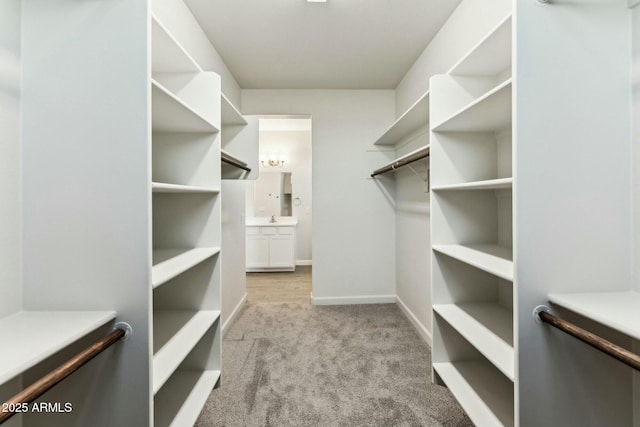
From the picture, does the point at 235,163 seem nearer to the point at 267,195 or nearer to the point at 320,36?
the point at 320,36

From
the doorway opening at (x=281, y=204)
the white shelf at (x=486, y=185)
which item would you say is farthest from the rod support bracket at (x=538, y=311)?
the doorway opening at (x=281, y=204)

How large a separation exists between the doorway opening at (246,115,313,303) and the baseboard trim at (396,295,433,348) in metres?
1.92

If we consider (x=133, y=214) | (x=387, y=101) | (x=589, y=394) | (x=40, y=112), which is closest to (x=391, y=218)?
(x=387, y=101)

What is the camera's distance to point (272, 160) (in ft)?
17.5

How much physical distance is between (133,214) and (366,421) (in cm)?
152

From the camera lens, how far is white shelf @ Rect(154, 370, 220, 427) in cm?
142

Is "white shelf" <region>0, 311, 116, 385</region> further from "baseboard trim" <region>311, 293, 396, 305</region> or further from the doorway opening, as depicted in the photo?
the doorway opening

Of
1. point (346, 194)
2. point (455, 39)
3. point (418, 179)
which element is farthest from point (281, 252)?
point (455, 39)

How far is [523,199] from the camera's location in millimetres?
1104

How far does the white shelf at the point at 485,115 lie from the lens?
3.93 ft

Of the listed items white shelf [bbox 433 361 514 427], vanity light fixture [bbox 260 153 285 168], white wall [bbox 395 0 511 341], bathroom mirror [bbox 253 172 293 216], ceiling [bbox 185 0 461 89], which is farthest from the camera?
bathroom mirror [bbox 253 172 293 216]

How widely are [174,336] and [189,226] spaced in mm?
629

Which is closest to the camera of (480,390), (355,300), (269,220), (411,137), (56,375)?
(56,375)

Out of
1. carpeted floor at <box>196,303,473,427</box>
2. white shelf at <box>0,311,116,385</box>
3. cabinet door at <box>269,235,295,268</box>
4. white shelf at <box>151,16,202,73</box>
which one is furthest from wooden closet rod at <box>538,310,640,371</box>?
cabinet door at <box>269,235,295,268</box>
